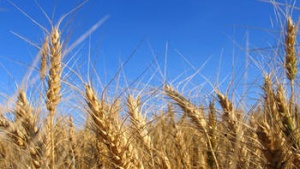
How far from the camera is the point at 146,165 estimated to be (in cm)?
293

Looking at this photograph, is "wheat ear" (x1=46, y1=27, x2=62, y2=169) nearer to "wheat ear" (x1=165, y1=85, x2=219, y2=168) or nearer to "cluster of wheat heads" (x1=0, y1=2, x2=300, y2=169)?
"cluster of wheat heads" (x1=0, y1=2, x2=300, y2=169)

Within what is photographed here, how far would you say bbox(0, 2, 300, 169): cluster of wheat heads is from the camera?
2.13m

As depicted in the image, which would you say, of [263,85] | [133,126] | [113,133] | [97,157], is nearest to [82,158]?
[97,157]

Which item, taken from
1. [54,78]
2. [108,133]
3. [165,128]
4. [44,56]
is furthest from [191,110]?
[44,56]

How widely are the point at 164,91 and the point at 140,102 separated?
30 centimetres

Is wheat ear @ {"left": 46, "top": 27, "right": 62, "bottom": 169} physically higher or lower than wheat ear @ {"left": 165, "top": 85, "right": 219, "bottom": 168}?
higher

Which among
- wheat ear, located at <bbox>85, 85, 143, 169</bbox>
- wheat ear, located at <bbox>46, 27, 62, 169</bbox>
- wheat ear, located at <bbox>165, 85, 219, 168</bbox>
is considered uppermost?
wheat ear, located at <bbox>46, 27, 62, 169</bbox>

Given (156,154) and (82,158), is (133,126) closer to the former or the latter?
(156,154)

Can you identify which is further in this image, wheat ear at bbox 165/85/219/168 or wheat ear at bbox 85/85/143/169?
wheat ear at bbox 165/85/219/168

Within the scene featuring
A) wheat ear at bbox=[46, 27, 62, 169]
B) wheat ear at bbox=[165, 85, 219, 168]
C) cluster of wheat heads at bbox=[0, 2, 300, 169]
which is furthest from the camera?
wheat ear at bbox=[165, 85, 219, 168]

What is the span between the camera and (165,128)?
11.7ft

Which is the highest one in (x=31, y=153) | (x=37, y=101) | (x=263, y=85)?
(x=37, y=101)

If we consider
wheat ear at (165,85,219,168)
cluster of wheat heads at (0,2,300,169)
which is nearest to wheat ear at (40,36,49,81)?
cluster of wheat heads at (0,2,300,169)

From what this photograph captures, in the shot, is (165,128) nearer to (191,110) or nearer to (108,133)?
(191,110)
